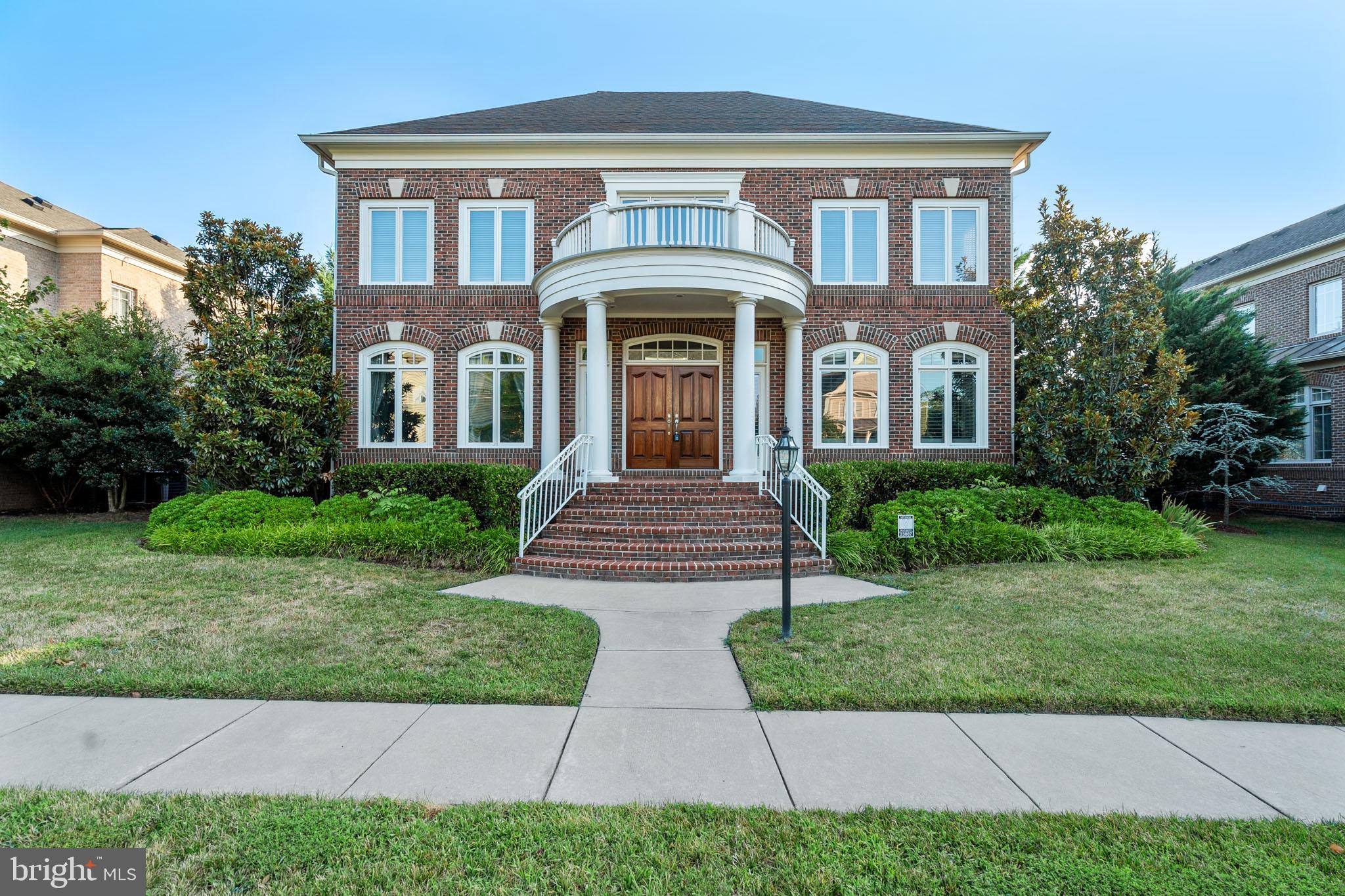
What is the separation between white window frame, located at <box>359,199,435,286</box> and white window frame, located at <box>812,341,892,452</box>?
817cm

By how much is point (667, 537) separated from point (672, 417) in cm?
398

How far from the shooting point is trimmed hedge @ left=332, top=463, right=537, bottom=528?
8.68 meters

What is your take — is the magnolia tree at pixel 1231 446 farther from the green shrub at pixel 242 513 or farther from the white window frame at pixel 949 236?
the green shrub at pixel 242 513

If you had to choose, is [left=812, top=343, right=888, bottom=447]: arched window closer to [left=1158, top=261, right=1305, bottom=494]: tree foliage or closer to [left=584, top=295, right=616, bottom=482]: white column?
[left=584, top=295, right=616, bottom=482]: white column

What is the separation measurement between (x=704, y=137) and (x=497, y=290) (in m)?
5.13

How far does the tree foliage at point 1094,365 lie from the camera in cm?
A: 928

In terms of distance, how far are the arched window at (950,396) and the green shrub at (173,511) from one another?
42.9 ft

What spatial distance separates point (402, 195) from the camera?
1188cm

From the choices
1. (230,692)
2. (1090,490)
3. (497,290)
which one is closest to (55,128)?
(497,290)

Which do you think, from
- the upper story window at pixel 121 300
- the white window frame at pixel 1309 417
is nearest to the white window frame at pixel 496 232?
the upper story window at pixel 121 300

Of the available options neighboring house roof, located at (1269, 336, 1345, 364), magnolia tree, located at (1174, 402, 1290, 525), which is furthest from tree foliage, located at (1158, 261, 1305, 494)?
neighboring house roof, located at (1269, 336, 1345, 364)

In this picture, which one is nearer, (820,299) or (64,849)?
(64,849)

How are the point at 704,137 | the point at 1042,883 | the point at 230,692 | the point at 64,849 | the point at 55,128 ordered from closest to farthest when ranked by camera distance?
the point at 1042,883 → the point at 64,849 → the point at 230,692 → the point at 704,137 → the point at 55,128

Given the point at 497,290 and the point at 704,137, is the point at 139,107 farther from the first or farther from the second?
the point at 704,137
